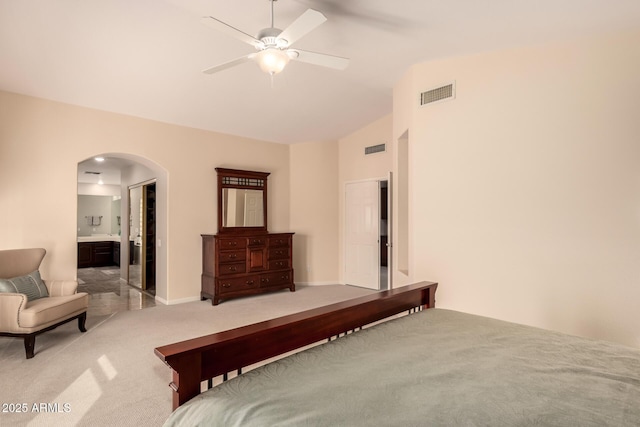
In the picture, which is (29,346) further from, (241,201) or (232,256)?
(241,201)

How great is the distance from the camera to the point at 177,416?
1156mm

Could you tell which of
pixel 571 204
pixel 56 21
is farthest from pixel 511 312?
pixel 56 21

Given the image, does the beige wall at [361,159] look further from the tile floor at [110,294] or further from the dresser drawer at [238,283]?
the tile floor at [110,294]

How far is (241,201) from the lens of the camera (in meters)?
5.78

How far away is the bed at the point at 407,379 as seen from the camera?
104 centimetres

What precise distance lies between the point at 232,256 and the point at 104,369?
253cm

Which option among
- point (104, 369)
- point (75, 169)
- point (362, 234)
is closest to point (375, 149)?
point (362, 234)

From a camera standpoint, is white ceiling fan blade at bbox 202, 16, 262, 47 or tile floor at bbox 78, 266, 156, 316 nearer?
white ceiling fan blade at bbox 202, 16, 262, 47

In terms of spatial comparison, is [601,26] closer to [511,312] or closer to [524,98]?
[524,98]

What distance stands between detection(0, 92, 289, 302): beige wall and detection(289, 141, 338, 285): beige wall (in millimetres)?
899

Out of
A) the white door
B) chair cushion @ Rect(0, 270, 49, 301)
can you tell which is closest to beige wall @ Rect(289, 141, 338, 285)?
the white door

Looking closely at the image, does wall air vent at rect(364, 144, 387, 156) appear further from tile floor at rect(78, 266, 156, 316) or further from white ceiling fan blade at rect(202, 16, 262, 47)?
tile floor at rect(78, 266, 156, 316)

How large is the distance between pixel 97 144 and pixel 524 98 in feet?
16.4

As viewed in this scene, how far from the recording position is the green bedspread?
3.39 feet
